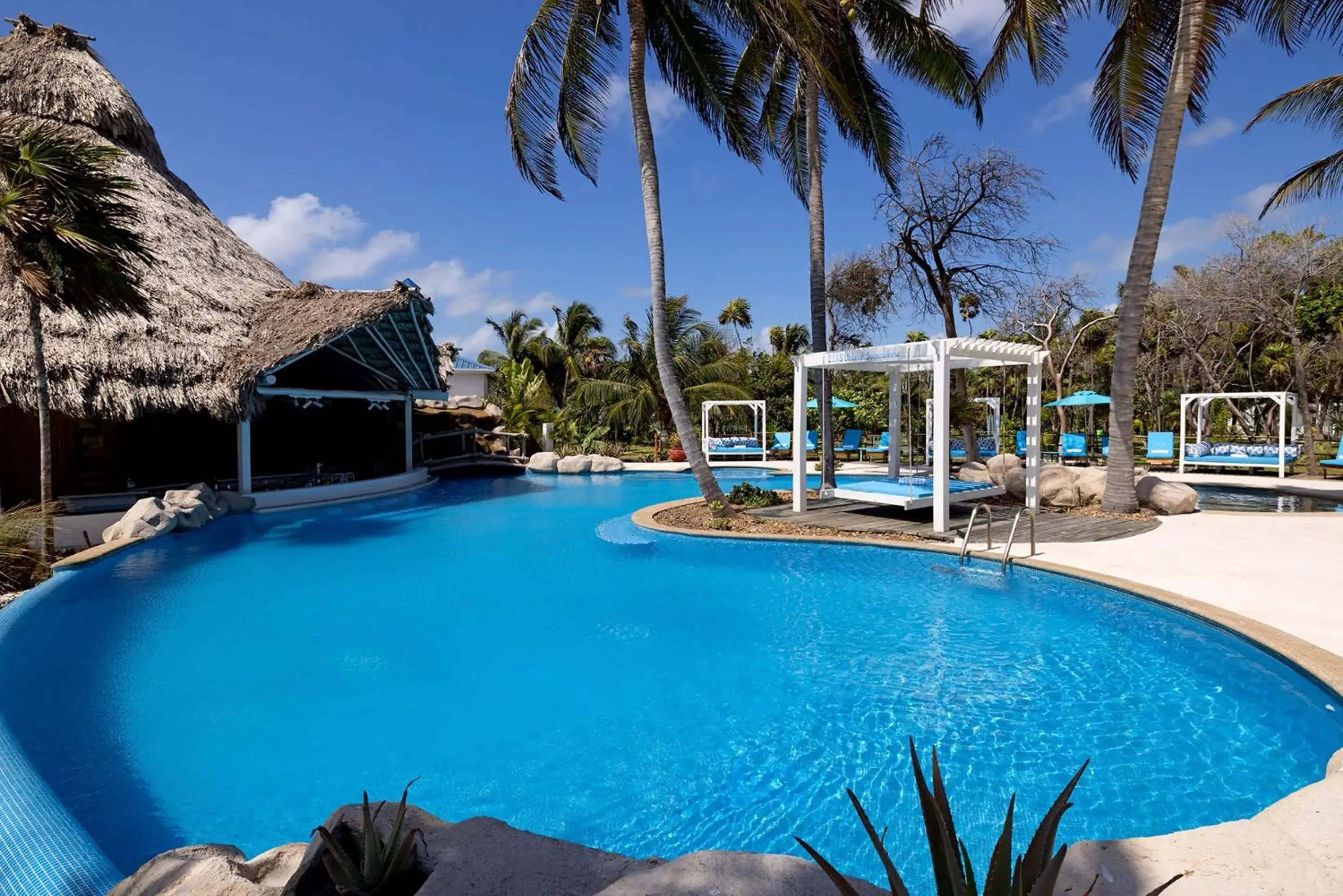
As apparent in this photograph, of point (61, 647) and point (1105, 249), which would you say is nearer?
point (61, 647)

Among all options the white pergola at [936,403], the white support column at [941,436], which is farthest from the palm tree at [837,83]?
the white support column at [941,436]

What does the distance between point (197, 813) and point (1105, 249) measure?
84.0ft

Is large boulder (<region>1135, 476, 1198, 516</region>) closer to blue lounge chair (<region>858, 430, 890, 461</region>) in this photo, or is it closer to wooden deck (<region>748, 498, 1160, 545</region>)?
wooden deck (<region>748, 498, 1160, 545</region>)

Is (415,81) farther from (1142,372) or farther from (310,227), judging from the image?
(1142,372)

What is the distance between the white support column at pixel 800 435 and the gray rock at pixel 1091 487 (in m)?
4.71

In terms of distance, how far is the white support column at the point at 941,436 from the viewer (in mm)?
8922

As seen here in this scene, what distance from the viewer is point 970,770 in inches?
147

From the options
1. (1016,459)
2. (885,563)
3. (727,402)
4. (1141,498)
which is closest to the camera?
(885,563)

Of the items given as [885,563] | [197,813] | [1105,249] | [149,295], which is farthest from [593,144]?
[1105,249]

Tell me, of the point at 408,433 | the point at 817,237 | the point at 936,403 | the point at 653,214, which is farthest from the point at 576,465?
the point at 936,403

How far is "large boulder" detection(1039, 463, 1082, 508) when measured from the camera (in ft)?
37.7

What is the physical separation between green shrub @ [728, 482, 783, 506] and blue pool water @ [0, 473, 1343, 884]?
12.8 feet

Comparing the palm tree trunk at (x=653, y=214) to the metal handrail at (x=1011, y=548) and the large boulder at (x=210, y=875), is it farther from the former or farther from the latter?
the large boulder at (x=210, y=875)

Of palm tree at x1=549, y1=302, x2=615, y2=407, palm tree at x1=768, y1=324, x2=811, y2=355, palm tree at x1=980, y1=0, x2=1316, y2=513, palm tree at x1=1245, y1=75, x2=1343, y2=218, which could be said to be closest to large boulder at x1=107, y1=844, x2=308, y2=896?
palm tree at x1=980, y1=0, x2=1316, y2=513
